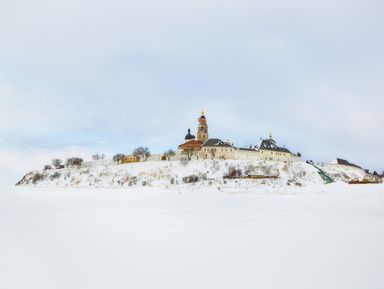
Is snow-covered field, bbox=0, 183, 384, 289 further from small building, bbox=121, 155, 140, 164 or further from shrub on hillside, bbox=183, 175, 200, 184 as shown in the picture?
small building, bbox=121, 155, 140, 164

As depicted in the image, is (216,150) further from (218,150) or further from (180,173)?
(180,173)

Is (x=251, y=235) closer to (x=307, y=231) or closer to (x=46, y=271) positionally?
(x=307, y=231)

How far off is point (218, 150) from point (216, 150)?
56cm

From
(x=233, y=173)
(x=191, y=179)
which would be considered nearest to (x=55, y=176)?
(x=191, y=179)

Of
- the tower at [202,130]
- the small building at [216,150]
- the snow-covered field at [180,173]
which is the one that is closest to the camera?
the snow-covered field at [180,173]

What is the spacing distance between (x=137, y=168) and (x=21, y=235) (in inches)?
3165

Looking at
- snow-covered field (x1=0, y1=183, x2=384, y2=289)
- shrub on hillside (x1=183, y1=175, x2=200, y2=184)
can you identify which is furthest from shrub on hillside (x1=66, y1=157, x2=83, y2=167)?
snow-covered field (x1=0, y1=183, x2=384, y2=289)

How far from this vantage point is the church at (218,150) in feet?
311

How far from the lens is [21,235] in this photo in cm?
804

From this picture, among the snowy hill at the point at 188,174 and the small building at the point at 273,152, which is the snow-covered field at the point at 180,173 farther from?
the small building at the point at 273,152

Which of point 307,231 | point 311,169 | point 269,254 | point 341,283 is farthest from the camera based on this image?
point 311,169

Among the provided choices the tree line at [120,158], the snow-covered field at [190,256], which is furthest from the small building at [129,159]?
the snow-covered field at [190,256]

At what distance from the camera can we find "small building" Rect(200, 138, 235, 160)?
94.1 meters

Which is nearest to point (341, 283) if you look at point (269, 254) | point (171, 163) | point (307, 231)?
point (269, 254)
